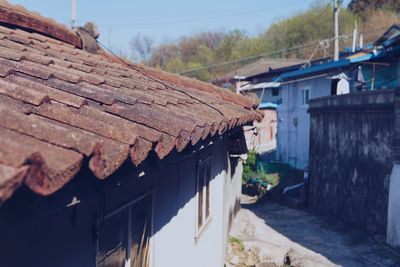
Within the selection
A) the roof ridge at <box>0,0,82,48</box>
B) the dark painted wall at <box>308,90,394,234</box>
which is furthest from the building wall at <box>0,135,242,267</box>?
the dark painted wall at <box>308,90,394,234</box>

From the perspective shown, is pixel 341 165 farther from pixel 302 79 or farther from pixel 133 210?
pixel 133 210

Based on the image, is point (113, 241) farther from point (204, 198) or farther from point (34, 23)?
point (204, 198)

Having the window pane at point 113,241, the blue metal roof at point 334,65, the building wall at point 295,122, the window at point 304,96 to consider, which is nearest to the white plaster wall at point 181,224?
the window pane at point 113,241

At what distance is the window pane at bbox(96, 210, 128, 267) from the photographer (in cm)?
292

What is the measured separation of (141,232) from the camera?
3764mm

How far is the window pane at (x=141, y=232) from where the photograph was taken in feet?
11.7

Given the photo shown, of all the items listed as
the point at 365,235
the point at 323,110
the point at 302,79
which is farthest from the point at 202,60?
the point at 365,235

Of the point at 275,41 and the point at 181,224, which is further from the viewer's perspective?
the point at 275,41

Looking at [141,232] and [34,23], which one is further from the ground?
[34,23]

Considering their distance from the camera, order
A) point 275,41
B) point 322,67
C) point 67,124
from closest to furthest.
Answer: point 67,124 → point 322,67 → point 275,41

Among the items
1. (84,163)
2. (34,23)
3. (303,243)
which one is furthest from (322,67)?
(84,163)

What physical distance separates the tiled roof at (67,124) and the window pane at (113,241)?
2.67ft

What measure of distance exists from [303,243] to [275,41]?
38121 mm

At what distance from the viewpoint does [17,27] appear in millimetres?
4930
